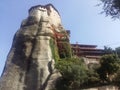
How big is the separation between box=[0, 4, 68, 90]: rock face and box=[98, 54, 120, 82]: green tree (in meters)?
6.23

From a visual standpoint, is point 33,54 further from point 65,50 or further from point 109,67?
point 109,67

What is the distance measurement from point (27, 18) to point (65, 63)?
14.1 m

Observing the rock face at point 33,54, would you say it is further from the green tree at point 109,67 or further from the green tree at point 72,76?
the green tree at point 109,67

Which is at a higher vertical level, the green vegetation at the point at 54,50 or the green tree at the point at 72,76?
the green vegetation at the point at 54,50

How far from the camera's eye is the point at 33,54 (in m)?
44.7

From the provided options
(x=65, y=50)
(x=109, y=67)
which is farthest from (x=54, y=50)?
(x=109, y=67)

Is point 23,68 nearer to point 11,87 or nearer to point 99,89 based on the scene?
point 11,87

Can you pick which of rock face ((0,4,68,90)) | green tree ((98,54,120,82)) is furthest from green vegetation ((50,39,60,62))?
green tree ((98,54,120,82))

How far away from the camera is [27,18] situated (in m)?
51.5

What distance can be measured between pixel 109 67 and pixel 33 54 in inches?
444

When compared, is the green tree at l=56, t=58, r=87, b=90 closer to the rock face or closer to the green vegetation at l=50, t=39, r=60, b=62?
the rock face

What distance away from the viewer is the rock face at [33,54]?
41750 mm

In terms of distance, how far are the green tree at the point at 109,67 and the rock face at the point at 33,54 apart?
623 centimetres

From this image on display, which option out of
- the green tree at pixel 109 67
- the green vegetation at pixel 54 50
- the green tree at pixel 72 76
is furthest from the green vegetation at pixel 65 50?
the green tree at pixel 109 67
